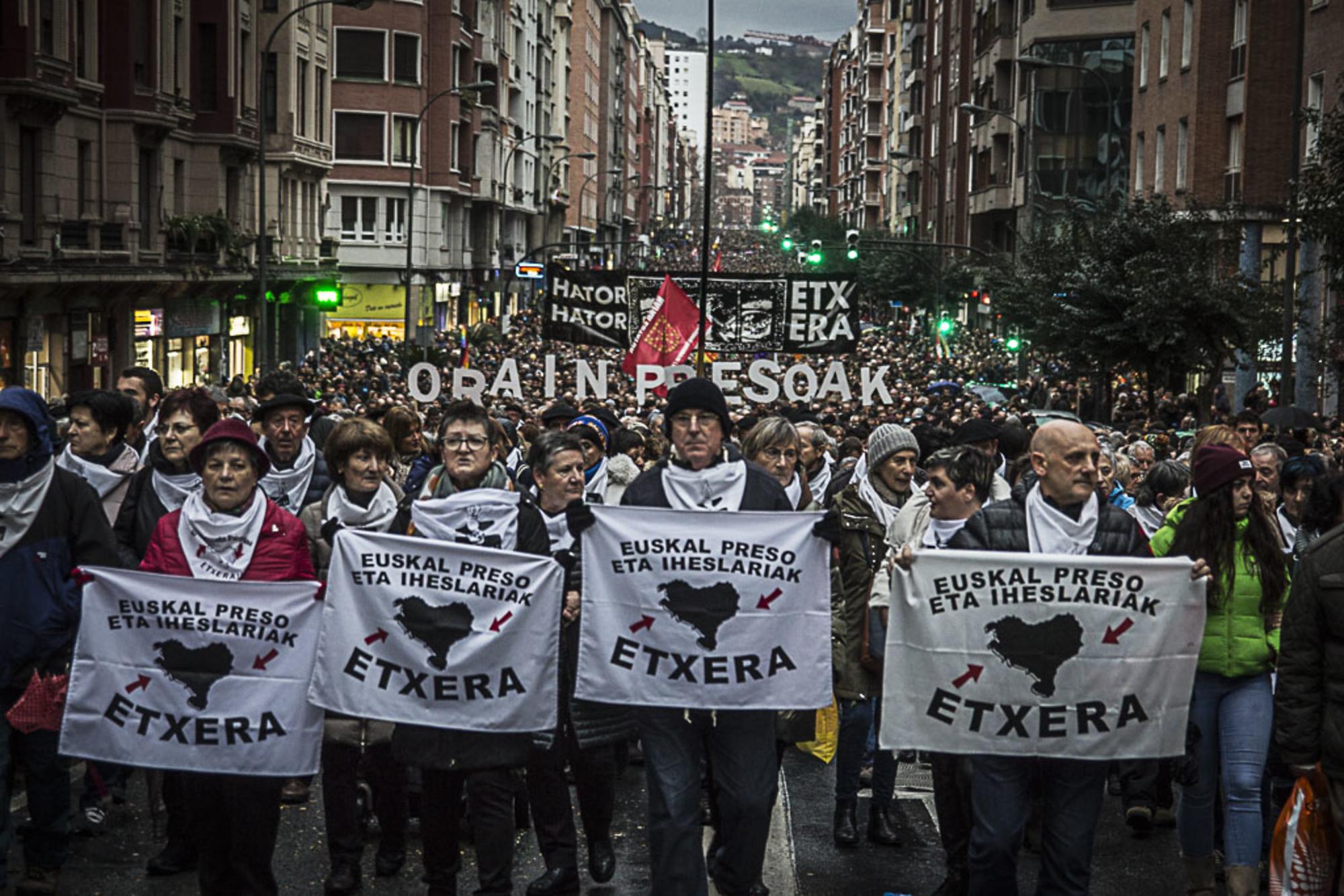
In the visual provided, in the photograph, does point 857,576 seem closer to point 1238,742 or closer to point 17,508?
point 1238,742

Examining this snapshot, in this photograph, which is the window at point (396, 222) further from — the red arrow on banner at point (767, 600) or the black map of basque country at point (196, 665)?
the red arrow on banner at point (767, 600)

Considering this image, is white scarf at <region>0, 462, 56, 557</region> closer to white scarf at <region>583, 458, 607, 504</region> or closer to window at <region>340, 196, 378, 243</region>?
white scarf at <region>583, 458, 607, 504</region>

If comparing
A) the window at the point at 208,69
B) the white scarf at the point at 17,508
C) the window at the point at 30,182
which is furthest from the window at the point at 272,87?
the white scarf at the point at 17,508

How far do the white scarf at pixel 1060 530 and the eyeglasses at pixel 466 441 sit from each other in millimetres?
2103

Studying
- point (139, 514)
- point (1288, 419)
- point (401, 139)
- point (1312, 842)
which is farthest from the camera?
point (401, 139)

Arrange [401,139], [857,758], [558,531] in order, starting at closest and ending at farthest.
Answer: [558,531], [857,758], [401,139]

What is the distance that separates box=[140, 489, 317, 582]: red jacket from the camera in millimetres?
6676

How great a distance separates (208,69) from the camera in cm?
4338

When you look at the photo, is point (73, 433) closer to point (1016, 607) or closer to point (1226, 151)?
point (1016, 607)

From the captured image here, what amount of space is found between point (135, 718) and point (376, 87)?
60238mm

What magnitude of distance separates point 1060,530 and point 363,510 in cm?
294

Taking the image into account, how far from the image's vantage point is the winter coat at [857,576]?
26.6 ft

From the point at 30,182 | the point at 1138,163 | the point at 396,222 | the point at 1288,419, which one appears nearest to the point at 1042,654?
the point at 1288,419

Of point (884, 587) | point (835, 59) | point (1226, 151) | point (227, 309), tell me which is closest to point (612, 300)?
point (884, 587)
